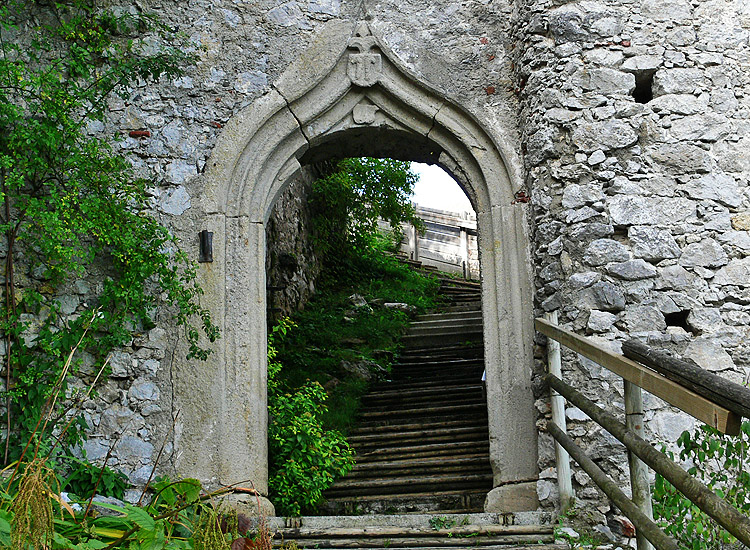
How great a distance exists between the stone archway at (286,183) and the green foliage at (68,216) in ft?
0.87

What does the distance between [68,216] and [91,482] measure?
1.39m

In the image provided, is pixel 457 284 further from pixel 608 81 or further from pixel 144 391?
pixel 144 391

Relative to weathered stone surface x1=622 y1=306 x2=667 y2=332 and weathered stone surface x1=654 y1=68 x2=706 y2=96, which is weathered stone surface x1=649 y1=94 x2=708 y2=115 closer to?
weathered stone surface x1=654 y1=68 x2=706 y2=96

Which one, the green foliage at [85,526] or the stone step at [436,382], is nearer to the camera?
the green foliage at [85,526]

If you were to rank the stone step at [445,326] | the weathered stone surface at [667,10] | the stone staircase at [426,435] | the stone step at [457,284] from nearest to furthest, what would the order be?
1. the weathered stone surface at [667,10]
2. the stone staircase at [426,435]
3. the stone step at [445,326]
4. the stone step at [457,284]

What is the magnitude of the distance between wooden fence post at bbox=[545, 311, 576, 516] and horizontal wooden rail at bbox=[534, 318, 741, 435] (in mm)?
492

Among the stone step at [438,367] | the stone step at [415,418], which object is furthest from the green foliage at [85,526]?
the stone step at [438,367]

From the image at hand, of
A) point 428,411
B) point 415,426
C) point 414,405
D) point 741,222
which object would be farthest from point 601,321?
point 414,405

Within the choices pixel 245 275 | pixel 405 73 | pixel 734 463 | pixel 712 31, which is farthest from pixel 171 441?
pixel 712 31

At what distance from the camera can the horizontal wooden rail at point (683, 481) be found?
6.12 feet

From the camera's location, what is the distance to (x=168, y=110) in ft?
15.4

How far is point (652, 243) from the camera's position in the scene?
397 centimetres

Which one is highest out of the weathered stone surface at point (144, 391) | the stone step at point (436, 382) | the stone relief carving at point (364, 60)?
the stone relief carving at point (364, 60)

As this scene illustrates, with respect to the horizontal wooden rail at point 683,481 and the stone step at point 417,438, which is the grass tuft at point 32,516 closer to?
the horizontal wooden rail at point 683,481
